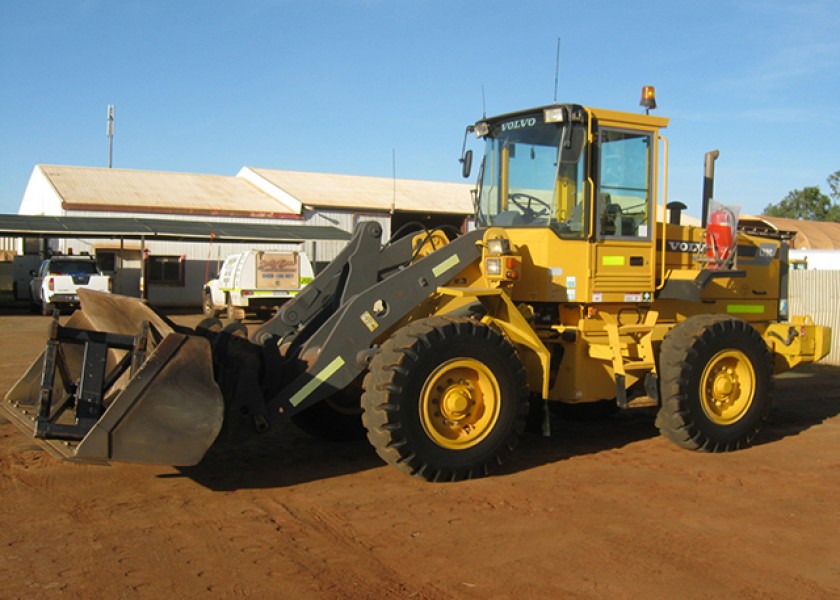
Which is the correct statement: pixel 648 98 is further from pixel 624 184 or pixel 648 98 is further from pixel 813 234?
pixel 813 234

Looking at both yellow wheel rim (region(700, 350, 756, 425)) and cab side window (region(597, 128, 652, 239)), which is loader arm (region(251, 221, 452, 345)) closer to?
cab side window (region(597, 128, 652, 239))

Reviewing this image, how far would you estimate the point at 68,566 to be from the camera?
4551 mm

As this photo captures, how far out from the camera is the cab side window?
7402 millimetres

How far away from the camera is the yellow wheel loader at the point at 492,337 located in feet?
18.5

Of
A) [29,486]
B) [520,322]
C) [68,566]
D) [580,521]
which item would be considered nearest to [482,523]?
[580,521]

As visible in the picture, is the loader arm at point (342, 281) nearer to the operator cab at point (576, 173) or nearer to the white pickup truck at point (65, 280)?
the operator cab at point (576, 173)

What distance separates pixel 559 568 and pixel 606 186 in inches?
149

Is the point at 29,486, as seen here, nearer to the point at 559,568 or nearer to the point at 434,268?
the point at 434,268

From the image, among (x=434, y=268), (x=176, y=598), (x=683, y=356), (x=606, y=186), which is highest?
(x=606, y=186)

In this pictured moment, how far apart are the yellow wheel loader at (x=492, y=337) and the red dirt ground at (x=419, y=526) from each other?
0.42m

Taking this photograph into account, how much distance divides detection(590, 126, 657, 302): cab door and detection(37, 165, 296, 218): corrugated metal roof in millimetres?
27999

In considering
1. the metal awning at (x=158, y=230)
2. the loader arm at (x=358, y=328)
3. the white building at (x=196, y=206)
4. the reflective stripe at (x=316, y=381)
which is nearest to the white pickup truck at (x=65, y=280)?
the metal awning at (x=158, y=230)

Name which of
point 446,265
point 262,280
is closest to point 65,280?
point 262,280

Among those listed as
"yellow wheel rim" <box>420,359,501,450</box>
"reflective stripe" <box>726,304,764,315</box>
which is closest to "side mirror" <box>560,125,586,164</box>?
"yellow wheel rim" <box>420,359,501,450</box>
